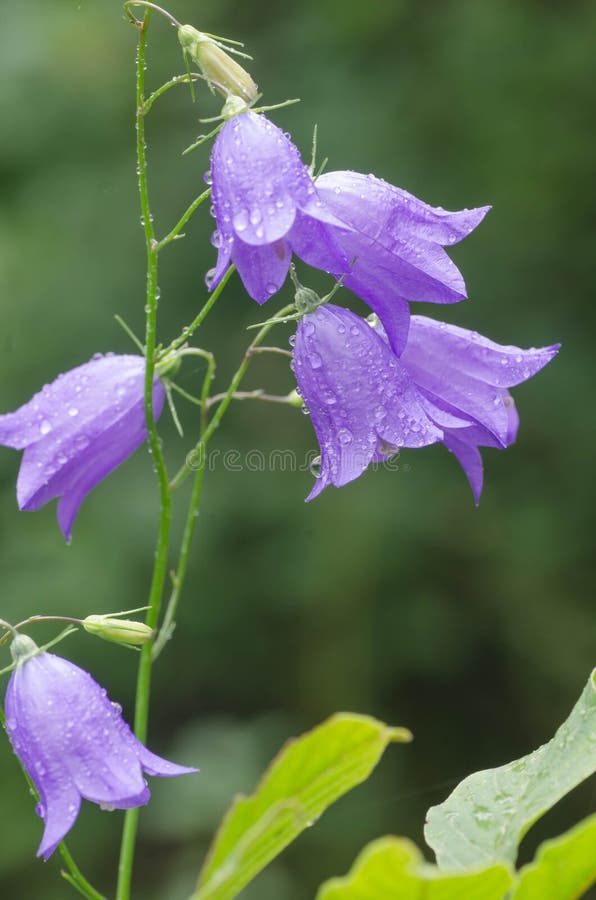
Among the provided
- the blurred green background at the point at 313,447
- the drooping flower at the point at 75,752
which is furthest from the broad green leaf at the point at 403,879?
the blurred green background at the point at 313,447

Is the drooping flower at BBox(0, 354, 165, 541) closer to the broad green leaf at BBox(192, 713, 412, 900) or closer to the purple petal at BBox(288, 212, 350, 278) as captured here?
the purple petal at BBox(288, 212, 350, 278)

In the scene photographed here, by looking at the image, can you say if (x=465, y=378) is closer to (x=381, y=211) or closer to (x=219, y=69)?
(x=381, y=211)

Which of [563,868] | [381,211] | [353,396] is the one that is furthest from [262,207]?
[563,868]

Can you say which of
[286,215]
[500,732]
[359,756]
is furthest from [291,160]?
[500,732]

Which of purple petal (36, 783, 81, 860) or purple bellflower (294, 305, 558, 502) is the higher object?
purple bellflower (294, 305, 558, 502)

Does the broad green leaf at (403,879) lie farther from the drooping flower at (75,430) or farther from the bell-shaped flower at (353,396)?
the drooping flower at (75,430)

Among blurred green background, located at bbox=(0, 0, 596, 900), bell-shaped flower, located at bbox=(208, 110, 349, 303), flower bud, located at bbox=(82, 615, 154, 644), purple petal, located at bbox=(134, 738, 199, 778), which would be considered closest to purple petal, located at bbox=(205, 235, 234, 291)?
bell-shaped flower, located at bbox=(208, 110, 349, 303)
